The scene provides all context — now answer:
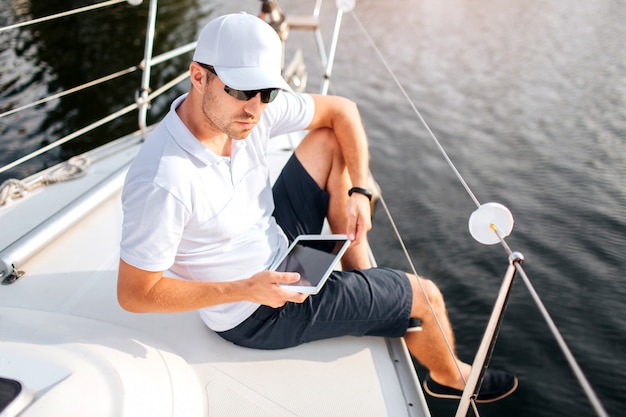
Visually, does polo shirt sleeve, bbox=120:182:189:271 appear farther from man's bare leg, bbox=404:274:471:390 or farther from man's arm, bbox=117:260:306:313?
man's bare leg, bbox=404:274:471:390

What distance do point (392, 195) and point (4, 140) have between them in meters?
3.33

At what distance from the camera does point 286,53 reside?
6180 millimetres

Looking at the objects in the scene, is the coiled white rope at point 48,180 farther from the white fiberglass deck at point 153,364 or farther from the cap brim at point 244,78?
the cap brim at point 244,78

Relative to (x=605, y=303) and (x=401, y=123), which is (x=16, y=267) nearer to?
(x=605, y=303)

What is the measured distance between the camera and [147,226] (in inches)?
46.1

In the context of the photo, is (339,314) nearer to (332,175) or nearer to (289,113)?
(332,175)

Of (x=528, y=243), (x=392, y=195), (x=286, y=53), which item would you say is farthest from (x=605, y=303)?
(x=286, y=53)

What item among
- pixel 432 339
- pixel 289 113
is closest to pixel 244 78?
pixel 289 113

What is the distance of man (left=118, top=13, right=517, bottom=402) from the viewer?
1222 mm

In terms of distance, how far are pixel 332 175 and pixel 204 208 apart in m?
0.60

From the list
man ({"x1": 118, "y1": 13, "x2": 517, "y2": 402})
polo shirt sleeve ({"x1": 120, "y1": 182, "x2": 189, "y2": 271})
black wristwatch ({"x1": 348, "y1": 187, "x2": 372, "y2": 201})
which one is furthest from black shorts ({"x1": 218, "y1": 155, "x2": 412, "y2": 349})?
polo shirt sleeve ({"x1": 120, "y1": 182, "x2": 189, "y2": 271})

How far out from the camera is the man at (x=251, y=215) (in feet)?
4.01

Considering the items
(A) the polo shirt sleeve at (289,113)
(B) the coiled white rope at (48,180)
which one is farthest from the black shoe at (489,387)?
(B) the coiled white rope at (48,180)

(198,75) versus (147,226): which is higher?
(198,75)
